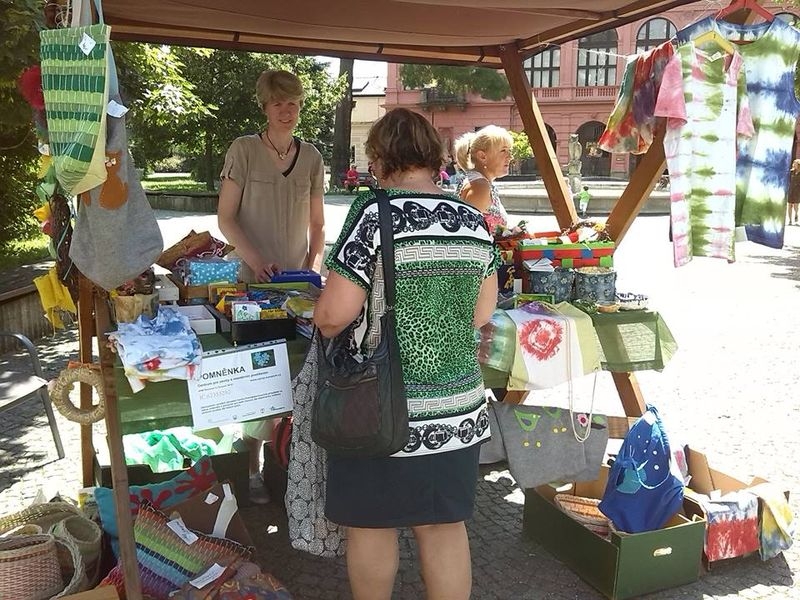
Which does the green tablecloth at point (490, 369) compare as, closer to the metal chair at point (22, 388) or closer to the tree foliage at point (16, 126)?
the metal chair at point (22, 388)

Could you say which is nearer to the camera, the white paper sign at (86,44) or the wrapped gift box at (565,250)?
the white paper sign at (86,44)

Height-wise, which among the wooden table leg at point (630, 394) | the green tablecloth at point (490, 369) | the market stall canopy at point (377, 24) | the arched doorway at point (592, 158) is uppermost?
the arched doorway at point (592, 158)

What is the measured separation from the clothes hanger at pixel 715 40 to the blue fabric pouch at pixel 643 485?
151cm

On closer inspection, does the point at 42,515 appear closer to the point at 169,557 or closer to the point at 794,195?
the point at 169,557

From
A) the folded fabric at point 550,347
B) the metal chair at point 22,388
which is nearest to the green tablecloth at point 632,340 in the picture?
the folded fabric at point 550,347

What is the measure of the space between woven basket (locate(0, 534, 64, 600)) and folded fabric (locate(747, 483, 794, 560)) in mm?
2649

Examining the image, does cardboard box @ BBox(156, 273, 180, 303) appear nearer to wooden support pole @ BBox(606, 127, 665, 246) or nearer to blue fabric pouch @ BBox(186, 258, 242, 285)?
blue fabric pouch @ BBox(186, 258, 242, 285)

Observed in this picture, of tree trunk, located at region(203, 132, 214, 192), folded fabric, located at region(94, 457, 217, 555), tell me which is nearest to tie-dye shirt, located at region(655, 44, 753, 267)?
folded fabric, located at region(94, 457, 217, 555)

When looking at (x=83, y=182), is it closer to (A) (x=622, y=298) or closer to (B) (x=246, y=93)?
(A) (x=622, y=298)

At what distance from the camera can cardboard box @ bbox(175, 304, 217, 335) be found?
2721 millimetres

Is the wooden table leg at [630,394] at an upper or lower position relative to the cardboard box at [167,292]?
lower

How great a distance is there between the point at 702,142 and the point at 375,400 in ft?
6.09

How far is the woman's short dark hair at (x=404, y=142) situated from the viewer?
86.6 inches

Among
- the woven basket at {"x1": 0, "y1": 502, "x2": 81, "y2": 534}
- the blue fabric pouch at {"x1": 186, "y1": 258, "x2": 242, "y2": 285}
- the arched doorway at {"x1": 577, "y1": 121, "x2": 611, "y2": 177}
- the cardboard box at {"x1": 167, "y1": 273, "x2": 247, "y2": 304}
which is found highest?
the arched doorway at {"x1": 577, "y1": 121, "x2": 611, "y2": 177}
